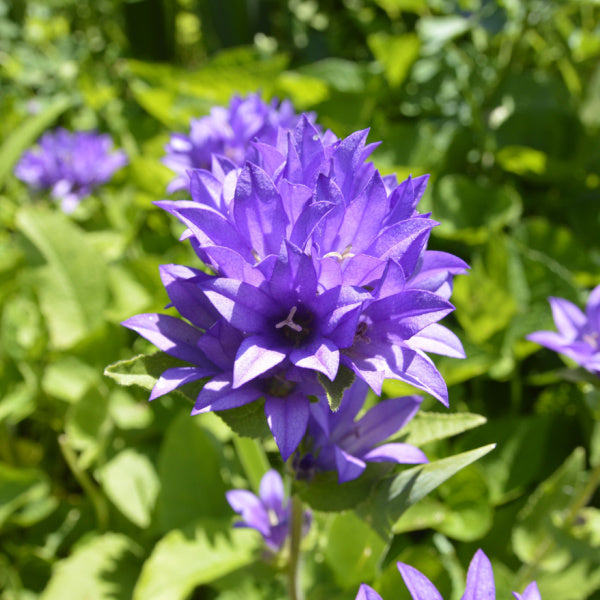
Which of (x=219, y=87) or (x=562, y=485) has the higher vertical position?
A: (x=219, y=87)

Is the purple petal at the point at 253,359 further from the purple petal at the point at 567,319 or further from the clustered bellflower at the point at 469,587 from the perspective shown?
the purple petal at the point at 567,319

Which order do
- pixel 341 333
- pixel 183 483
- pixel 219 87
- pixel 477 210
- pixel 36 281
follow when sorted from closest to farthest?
pixel 341 333 < pixel 183 483 < pixel 36 281 < pixel 477 210 < pixel 219 87

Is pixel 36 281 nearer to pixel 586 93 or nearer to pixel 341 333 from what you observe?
pixel 341 333

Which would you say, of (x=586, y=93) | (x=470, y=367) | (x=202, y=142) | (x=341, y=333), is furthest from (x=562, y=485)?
(x=586, y=93)

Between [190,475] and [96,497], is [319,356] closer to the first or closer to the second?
[190,475]

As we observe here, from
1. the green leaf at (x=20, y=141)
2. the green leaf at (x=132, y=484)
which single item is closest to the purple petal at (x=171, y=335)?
the green leaf at (x=132, y=484)
